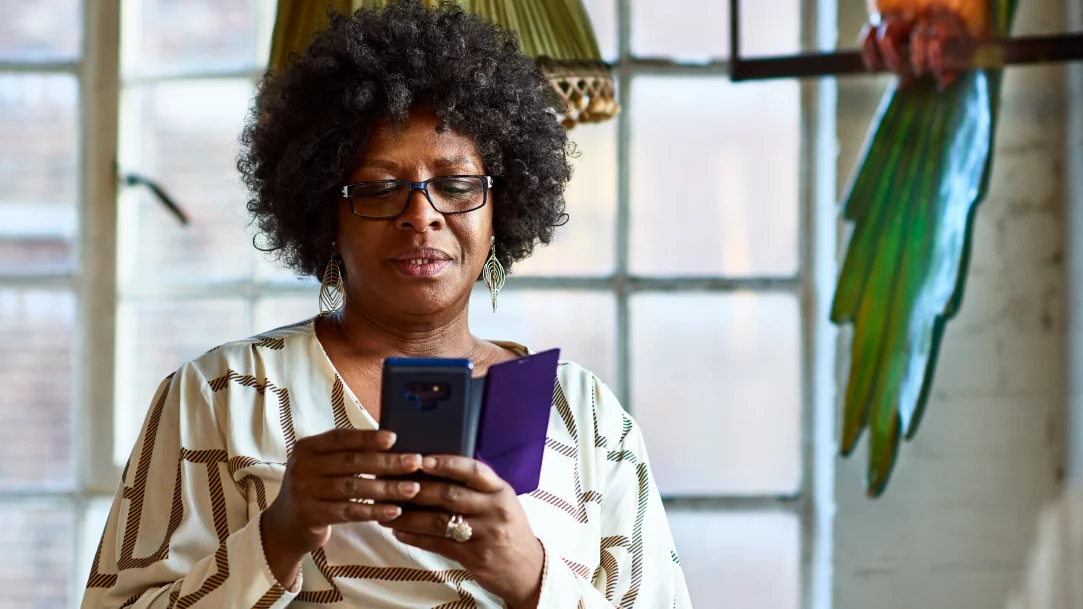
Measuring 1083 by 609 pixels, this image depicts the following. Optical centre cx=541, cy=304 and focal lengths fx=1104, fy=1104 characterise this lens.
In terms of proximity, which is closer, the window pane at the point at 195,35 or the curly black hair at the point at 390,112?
the curly black hair at the point at 390,112

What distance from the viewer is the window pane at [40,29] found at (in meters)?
2.43

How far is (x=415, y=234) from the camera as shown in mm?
1463

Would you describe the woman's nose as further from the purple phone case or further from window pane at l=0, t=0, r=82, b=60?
window pane at l=0, t=0, r=82, b=60

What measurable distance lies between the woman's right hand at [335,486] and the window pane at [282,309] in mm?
1240

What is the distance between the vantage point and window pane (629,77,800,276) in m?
2.44

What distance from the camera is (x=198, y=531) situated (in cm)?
139

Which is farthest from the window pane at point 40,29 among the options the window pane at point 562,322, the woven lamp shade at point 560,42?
the window pane at point 562,322

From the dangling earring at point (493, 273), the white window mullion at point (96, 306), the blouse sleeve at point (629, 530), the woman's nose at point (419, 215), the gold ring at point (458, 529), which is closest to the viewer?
the gold ring at point (458, 529)

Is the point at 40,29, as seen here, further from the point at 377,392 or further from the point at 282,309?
the point at 377,392

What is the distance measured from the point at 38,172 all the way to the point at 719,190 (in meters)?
1.49

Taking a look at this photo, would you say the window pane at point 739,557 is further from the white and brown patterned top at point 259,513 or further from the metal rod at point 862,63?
the metal rod at point 862,63

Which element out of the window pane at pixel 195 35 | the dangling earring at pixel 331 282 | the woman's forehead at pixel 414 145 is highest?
the window pane at pixel 195 35

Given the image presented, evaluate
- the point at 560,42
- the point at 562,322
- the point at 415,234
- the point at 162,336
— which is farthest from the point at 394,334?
the point at 162,336

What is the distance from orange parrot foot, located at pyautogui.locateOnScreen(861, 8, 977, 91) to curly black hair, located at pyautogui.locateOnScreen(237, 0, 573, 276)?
0.80 metres
